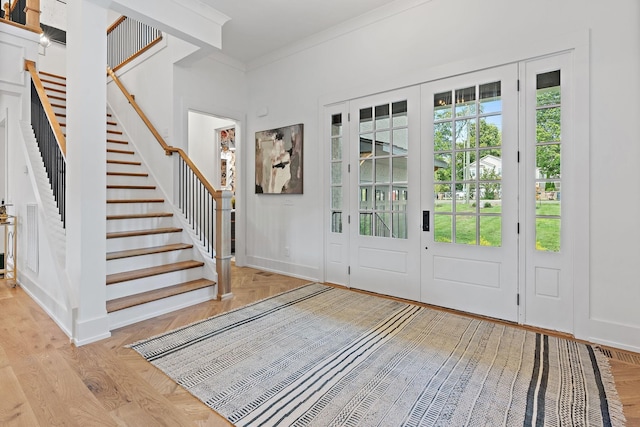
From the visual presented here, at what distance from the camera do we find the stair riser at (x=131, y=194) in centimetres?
423

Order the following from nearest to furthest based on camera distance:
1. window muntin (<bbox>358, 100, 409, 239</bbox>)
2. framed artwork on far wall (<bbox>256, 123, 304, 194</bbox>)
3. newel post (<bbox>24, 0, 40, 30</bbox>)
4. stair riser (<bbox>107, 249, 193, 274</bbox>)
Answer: stair riser (<bbox>107, 249, 193, 274</bbox>) → window muntin (<bbox>358, 100, 409, 239</bbox>) → newel post (<bbox>24, 0, 40, 30</bbox>) → framed artwork on far wall (<bbox>256, 123, 304, 194</bbox>)

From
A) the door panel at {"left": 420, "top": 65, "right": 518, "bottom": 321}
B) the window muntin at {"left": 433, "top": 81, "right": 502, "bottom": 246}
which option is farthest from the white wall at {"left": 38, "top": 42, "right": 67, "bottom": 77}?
the window muntin at {"left": 433, "top": 81, "right": 502, "bottom": 246}

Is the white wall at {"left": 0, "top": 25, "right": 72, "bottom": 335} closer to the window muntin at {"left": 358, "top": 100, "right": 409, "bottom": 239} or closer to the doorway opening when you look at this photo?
the doorway opening

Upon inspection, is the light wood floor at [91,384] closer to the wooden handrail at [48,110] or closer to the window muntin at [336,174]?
the wooden handrail at [48,110]

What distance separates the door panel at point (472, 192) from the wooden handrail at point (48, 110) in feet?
11.4

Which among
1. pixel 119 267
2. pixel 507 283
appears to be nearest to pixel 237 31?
pixel 119 267

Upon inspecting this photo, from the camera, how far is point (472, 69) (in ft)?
10.1

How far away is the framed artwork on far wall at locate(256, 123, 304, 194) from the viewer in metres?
4.51

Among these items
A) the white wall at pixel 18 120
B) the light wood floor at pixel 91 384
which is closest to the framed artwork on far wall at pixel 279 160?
the light wood floor at pixel 91 384

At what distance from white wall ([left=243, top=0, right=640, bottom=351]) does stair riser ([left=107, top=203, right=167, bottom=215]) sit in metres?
1.50

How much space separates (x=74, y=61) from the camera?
8.27ft

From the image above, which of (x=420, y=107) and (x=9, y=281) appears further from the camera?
(x=9, y=281)

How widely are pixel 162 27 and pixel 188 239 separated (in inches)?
89.9

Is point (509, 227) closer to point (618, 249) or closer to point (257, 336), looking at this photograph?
point (618, 249)
